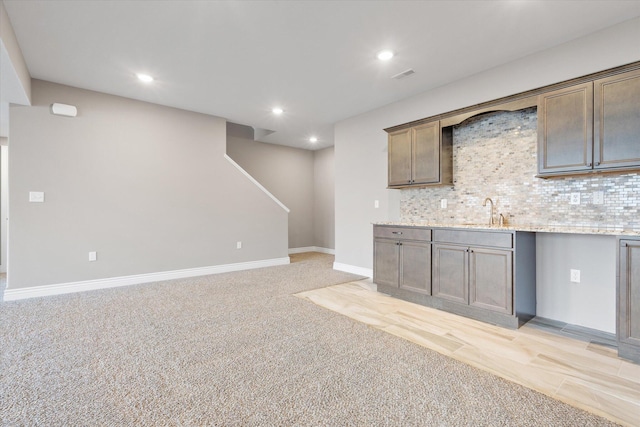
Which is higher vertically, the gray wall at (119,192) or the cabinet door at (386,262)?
the gray wall at (119,192)

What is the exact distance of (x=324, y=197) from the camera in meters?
7.86

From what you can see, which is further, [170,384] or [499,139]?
[499,139]

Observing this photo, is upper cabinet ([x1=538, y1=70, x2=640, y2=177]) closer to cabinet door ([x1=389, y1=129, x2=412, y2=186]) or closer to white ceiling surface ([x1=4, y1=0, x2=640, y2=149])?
white ceiling surface ([x1=4, y1=0, x2=640, y2=149])

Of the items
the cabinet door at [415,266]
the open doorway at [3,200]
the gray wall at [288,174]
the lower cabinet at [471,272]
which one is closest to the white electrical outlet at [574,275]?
the lower cabinet at [471,272]

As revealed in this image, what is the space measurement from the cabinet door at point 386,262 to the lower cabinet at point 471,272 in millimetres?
12

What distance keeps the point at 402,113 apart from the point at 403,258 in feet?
6.97

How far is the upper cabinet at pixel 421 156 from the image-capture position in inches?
149

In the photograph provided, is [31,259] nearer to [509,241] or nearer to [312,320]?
[312,320]

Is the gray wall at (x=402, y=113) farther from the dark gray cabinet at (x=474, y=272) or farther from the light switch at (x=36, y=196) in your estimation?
the light switch at (x=36, y=196)

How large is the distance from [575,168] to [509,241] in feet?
2.69

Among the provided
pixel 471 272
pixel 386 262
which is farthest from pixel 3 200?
pixel 471 272

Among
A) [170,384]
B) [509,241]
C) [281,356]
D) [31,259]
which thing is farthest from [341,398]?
[31,259]

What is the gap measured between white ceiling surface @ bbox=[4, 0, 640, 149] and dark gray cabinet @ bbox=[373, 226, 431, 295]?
189 cm

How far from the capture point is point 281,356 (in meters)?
2.26
